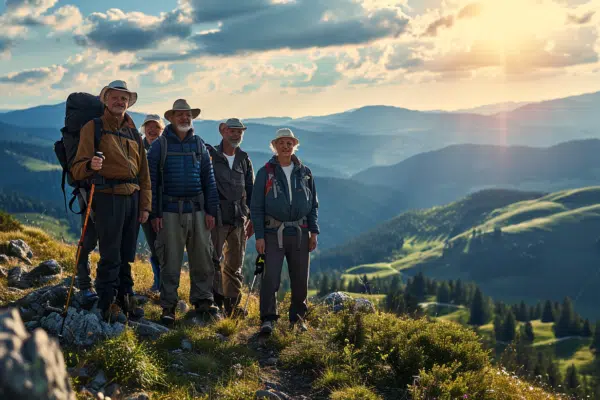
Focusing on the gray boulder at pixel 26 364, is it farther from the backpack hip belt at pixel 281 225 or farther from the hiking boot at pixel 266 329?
the backpack hip belt at pixel 281 225

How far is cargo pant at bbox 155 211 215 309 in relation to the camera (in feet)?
29.0

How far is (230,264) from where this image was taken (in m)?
10.5

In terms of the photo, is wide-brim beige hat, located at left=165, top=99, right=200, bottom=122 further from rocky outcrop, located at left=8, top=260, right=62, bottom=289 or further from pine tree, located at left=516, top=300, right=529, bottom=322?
pine tree, located at left=516, top=300, right=529, bottom=322

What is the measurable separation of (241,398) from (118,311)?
2983 mm

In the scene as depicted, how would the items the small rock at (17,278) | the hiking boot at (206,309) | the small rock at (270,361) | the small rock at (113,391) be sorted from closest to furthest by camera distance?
1. the small rock at (113,391)
2. the small rock at (270,361)
3. the hiking boot at (206,309)
4. the small rock at (17,278)

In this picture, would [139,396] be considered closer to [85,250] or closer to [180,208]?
[85,250]

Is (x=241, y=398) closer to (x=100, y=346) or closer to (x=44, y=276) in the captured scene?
(x=100, y=346)

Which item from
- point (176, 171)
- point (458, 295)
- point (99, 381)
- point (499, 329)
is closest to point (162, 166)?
point (176, 171)

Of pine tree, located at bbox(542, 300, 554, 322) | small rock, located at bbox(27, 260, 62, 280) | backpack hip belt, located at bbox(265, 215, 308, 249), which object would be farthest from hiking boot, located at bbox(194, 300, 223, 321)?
pine tree, located at bbox(542, 300, 554, 322)

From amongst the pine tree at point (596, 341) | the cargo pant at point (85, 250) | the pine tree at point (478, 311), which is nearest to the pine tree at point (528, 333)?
the pine tree at point (478, 311)

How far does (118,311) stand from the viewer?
777 cm

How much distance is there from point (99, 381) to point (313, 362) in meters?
3.28

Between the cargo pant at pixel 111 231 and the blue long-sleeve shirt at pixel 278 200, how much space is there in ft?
7.28

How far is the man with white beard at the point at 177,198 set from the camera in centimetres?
879
